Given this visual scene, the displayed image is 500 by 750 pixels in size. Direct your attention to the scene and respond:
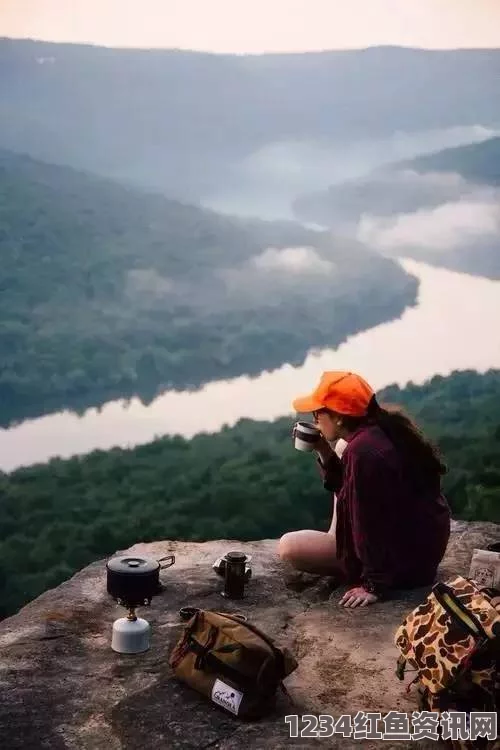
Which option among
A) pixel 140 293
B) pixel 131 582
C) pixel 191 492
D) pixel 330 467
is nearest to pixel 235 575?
pixel 330 467

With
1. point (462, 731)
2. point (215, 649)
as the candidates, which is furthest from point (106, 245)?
point (462, 731)

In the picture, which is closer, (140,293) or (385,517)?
(385,517)

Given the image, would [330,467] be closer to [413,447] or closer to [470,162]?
[413,447]

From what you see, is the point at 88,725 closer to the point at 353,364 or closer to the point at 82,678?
the point at 82,678

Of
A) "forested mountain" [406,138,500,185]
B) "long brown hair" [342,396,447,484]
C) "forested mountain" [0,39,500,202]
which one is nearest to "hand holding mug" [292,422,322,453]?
"long brown hair" [342,396,447,484]

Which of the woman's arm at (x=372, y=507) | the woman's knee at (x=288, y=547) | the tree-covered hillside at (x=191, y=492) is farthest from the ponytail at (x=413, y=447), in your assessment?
the tree-covered hillside at (x=191, y=492)
